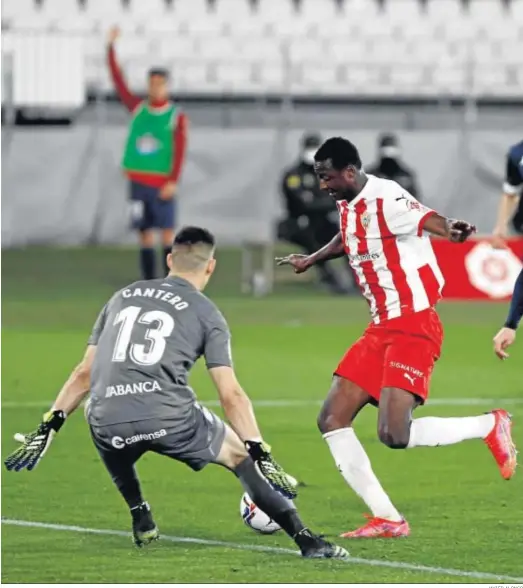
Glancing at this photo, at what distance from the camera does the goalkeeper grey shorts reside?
691cm

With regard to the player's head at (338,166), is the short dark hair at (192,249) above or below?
below

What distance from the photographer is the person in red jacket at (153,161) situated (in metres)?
17.6

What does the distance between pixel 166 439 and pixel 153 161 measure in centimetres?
1107

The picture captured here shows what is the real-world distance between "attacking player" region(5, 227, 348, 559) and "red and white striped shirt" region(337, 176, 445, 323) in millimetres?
946

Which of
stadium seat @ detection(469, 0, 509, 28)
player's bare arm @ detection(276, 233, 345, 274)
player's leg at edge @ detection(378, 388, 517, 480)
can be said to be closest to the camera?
player's leg at edge @ detection(378, 388, 517, 480)

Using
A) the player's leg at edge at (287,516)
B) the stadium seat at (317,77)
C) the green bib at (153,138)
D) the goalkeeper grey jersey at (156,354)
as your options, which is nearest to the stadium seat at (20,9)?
the stadium seat at (317,77)

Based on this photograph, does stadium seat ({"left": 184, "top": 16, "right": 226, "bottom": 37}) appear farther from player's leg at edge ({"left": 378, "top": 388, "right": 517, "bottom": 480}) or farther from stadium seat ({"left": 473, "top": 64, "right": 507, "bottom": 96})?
player's leg at edge ({"left": 378, "top": 388, "right": 517, "bottom": 480})

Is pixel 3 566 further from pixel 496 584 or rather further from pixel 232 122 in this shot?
pixel 232 122

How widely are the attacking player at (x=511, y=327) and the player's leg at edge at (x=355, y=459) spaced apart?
96 cm

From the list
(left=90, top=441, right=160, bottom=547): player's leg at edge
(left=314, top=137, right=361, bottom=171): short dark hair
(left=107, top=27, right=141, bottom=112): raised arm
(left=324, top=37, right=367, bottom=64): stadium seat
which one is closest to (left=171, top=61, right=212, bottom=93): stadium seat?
(left=324, top=37, right=367, bottom=64): stadium seat

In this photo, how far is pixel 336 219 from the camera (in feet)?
64.1

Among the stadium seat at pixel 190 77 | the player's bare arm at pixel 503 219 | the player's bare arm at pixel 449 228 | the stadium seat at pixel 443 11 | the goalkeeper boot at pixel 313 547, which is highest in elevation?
the player's bare arm at pixel 449 228

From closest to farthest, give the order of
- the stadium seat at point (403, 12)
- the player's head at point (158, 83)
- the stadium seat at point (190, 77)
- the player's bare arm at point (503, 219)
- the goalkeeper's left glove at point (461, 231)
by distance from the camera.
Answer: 1. the goalkeeper's left glove at point (461, 231)
2. the player's bare arm at point (503, 219)
3. the player's head at point (158, 83)
4. the stadium seat at point (190, 77)
5. the stadium seat at point (403, 12)

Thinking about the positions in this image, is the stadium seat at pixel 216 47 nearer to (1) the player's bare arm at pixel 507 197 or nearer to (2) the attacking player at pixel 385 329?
(1) the player's bare arm at pixel 507 197
